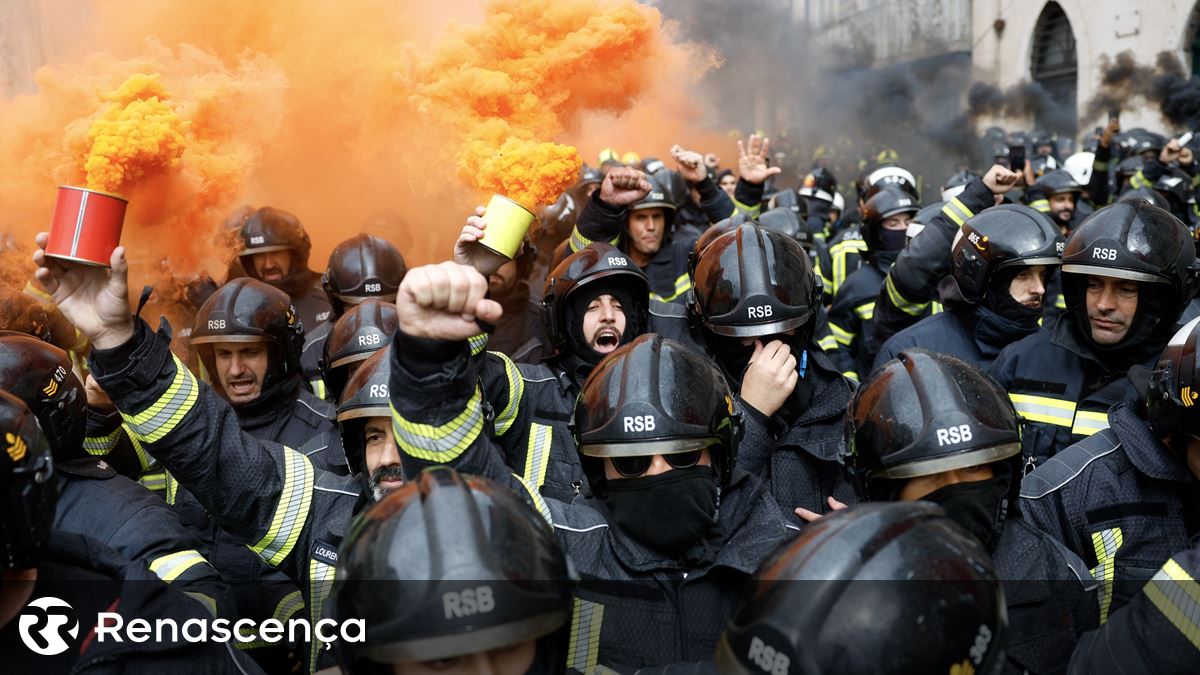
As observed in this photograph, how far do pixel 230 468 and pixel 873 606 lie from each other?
6.36 feet

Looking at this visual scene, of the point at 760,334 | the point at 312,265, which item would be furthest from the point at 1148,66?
the point at 760,334

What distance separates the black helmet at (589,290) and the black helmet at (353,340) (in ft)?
2.55

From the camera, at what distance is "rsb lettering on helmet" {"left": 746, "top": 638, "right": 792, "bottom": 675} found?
5.98ft

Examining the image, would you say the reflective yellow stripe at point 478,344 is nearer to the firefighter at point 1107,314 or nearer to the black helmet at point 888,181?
the firefighter at point 1107,314

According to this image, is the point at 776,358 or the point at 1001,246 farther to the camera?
the point at 1001,246

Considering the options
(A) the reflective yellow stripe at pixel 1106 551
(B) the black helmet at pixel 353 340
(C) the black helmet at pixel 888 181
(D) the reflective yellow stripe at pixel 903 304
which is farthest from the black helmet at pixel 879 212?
(A) the reflective yellow stripe at pixel 1106 551

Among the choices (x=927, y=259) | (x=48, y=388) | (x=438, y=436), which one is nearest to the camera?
(x=438, y=436)

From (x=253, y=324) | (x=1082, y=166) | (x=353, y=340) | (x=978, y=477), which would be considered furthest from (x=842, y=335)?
(x=1082, y=166)

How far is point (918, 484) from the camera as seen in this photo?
2779 mm

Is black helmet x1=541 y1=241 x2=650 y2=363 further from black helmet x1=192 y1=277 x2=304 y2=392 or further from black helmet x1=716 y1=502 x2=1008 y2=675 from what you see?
black helmet x1=716 y1=502 x2=1008 y2=675

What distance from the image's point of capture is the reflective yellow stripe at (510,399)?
4.01m

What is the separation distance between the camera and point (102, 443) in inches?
157

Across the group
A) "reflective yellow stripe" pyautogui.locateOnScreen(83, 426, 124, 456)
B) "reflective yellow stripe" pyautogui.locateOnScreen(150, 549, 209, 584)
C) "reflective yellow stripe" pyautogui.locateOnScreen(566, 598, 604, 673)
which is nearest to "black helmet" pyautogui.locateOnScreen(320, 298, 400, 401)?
"reflective yellow stripe" pyautogui.locateOnScreen(83, 426, 124, 456)

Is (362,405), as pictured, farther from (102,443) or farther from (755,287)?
(755,287)
